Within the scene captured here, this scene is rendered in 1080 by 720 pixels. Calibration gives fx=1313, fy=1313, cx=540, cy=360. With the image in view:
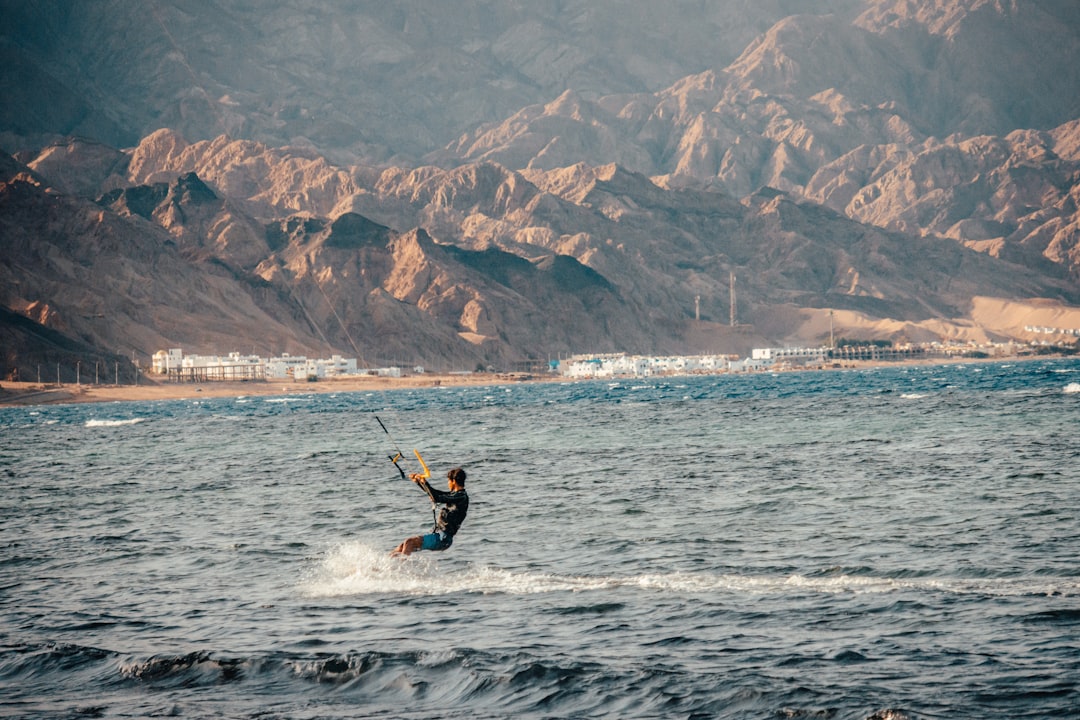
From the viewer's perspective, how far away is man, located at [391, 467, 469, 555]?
2700cm

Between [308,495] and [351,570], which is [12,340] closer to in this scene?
[308,495]

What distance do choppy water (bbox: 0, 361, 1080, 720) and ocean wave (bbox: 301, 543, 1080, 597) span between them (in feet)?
0.32

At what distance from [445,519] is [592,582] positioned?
3.32 metres

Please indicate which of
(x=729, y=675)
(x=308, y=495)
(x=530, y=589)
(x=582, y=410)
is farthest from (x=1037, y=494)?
(x=582, y=410)

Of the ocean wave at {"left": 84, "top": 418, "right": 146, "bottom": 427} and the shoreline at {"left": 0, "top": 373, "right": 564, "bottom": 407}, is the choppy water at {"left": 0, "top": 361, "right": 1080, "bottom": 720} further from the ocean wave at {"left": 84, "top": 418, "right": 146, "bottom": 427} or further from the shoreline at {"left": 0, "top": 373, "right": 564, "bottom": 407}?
the shoreline at {"left": 0, "top": 373, "right": 564, "bottom": 407}

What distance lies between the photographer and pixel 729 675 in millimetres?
19328

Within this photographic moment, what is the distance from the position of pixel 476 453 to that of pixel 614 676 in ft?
148

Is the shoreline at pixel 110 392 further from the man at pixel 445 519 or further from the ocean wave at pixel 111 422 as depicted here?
the man at pixel 445 519

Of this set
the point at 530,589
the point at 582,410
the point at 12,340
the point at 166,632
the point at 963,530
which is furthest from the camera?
the point at 12,340

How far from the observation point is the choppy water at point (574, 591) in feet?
62.7

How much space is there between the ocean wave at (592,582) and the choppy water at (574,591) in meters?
0.10

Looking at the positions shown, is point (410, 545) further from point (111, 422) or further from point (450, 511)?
point (111, 422)

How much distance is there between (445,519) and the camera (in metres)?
27.3

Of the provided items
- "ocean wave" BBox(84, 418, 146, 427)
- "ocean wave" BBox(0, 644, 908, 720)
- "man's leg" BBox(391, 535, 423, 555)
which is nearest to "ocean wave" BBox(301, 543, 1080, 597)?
"man's leg" BBox(391, 535, 423, 555)
